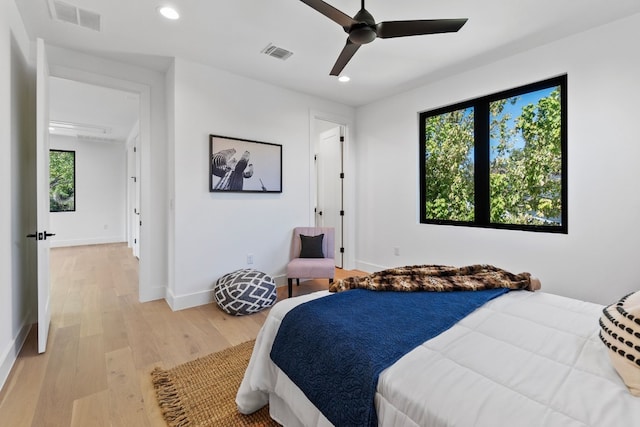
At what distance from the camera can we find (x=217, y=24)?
247 centimetres

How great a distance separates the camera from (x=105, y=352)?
7.43ft

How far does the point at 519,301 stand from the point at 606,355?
0.58m

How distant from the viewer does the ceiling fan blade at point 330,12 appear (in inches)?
67.3

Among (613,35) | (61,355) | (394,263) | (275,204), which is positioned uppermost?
(613,35)

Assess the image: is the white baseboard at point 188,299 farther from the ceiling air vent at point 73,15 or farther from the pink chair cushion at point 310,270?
the ceiling air vent at point 73,15

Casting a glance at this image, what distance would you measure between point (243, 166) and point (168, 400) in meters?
2.46

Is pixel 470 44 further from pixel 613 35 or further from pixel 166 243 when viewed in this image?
pixel 166 243

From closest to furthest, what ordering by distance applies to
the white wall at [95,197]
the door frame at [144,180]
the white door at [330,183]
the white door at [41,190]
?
1. the white door at [41,190]
2. the door frame at [144,180]
3. the white door at [330,183]
4. the white wall at [95,197]

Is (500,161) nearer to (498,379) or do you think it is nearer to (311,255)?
(311,255)

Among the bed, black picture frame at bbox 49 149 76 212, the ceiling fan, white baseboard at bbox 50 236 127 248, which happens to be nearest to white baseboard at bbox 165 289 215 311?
the bed

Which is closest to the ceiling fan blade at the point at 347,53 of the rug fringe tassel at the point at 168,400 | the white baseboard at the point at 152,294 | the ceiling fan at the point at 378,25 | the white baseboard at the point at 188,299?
the ceiling fan at the point at 378,25

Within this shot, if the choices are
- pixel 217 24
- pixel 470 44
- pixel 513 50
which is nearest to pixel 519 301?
pixel 470 44

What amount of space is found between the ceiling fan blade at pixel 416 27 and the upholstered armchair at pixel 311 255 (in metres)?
2.43

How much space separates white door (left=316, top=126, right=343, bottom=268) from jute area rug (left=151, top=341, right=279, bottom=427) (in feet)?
9.75
